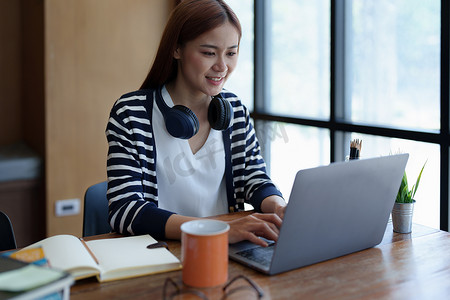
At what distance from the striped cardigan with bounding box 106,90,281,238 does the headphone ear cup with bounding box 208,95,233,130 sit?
0.09 m

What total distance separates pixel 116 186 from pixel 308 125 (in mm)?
1438

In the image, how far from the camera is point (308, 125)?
2.57 m

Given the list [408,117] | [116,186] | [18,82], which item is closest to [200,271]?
[116,186]

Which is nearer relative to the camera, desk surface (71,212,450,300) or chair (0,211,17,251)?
desk surface (71,212,450,300)

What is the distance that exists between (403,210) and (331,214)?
38 cm

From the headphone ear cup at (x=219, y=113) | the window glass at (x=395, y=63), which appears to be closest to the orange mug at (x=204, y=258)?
the headphone ear cup at (x=219, y=113)

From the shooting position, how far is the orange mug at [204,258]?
90cm

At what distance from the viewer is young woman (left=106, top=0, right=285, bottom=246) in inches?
57.7

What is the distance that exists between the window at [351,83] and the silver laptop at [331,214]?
381 millimetres

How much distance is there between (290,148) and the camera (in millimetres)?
2836

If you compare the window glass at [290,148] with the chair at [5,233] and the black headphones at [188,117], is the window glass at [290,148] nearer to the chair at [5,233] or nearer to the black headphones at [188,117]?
the black headphones at [188,117]

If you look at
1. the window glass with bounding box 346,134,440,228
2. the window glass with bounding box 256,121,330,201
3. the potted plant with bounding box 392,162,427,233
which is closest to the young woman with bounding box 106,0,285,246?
the potted plant with bounding box 392,162,427,233

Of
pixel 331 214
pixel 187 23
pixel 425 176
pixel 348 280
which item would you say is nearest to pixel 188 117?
pixel 187 23

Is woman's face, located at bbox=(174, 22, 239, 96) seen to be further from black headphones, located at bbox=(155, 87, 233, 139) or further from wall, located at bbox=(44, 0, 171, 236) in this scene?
wall, located at bbox=(44, 0, 171, 236)
